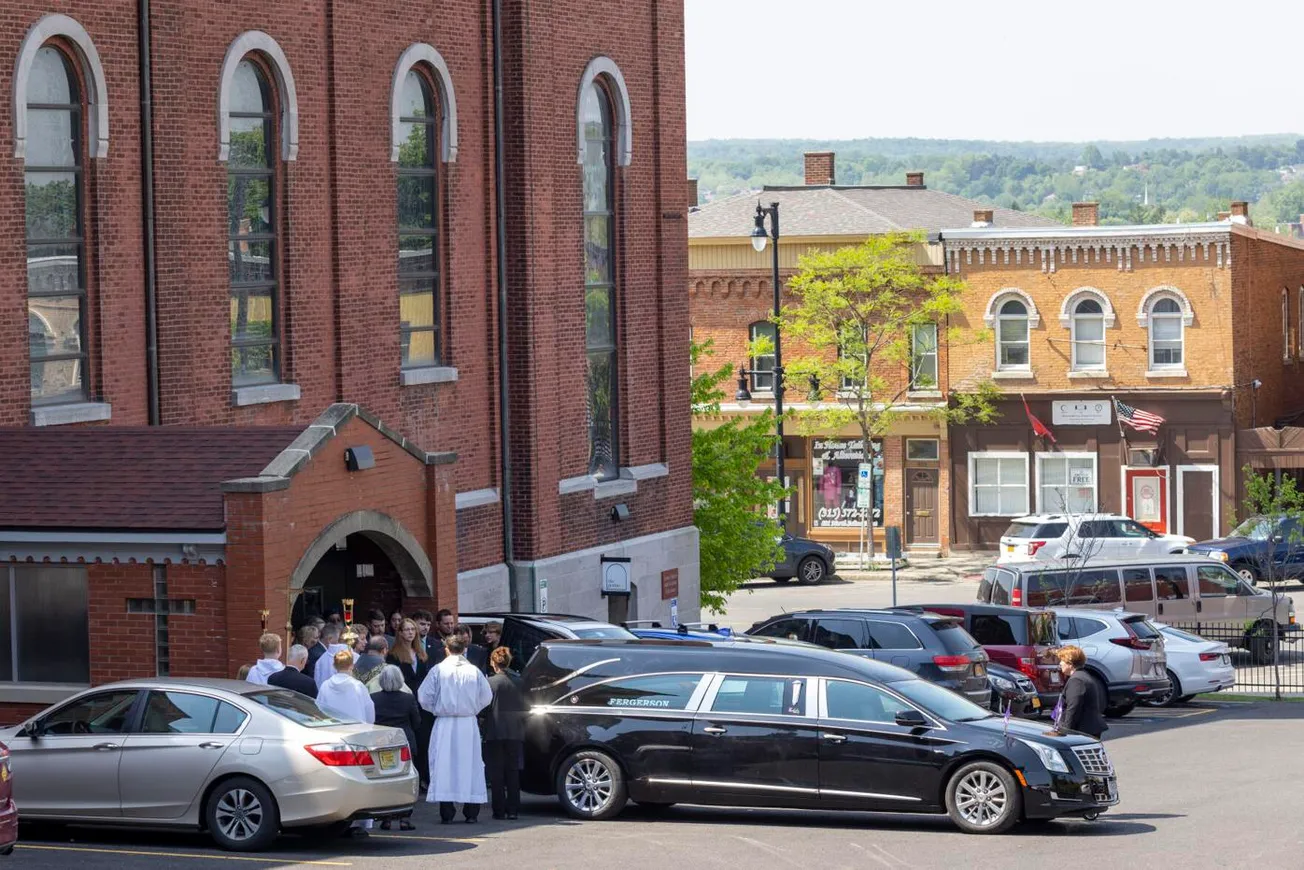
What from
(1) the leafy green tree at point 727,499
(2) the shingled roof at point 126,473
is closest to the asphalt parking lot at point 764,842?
(2) the shingled roof at point 126,473

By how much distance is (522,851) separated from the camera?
53.7ft

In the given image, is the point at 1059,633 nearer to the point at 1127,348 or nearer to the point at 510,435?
the point at 510,435

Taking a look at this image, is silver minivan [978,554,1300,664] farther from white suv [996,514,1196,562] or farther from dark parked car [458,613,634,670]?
dark parked car [458,613,634,670]

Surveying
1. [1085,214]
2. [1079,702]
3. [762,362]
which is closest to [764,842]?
[1079,702]

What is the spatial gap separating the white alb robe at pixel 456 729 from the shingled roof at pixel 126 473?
3003 millimetres

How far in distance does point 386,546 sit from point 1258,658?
19.1 m

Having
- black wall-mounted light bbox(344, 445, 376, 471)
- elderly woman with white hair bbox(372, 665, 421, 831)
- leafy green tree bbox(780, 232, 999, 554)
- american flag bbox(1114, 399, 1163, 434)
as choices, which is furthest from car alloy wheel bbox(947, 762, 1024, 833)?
american flag bbox(1114, 399, 1163, 434)

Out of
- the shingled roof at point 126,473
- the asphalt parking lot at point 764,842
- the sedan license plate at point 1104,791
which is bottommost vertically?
the asphalt parking lot at point 764,842

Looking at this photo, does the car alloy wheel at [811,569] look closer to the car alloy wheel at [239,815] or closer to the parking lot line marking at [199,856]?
the car alloy wheel at [239,815]

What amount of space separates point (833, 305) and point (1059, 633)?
86.1 ft

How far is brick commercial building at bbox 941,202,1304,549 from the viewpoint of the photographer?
54.9 m

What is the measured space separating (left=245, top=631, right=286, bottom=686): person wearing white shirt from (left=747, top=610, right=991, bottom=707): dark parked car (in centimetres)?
903

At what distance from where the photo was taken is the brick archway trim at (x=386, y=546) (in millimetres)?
→ 20938

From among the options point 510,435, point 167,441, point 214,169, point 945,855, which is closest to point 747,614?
point 510,435
